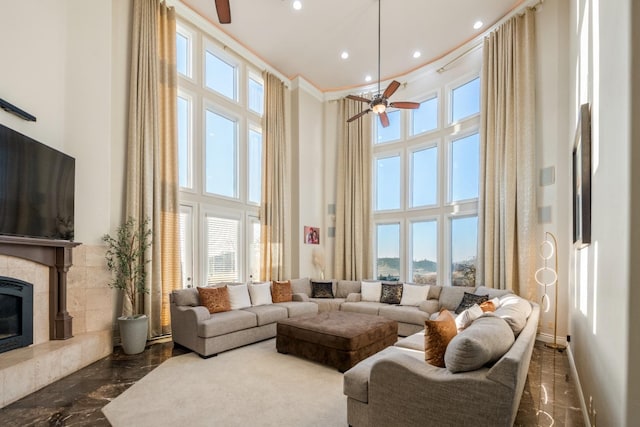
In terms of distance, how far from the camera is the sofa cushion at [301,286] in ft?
21.9

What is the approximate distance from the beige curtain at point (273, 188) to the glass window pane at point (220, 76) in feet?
2.58

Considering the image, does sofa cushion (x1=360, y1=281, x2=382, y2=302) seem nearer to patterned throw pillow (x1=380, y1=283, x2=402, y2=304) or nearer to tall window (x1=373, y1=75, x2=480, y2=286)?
patterned throw pillow (x1=380, y1=283, x2=402, y2=304)

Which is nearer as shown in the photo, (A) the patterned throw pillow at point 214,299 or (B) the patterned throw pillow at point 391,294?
(A) the patterned throw pillow at point 214,299

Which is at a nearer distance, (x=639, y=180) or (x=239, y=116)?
(x=639, y=180)

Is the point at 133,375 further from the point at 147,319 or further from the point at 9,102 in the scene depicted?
the point at 9,102

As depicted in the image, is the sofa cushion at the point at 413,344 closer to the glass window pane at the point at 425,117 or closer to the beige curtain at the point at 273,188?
the beige curtain at the point at 273,188

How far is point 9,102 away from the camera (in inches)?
141

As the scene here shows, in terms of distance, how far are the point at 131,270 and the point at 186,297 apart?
85cm

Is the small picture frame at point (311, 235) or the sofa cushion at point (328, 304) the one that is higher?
the small picture frame at point (311, 235)

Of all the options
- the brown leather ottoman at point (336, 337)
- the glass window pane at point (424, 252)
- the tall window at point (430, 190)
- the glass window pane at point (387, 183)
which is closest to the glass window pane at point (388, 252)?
the tall window at point (430, 190)

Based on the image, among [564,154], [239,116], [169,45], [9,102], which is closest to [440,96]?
[564,154]

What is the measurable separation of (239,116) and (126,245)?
3.55 metres

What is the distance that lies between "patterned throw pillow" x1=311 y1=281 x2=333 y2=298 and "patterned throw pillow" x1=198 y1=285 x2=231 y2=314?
2.23 meters

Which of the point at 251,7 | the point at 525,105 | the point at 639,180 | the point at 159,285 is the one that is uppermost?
the point at 251,7
